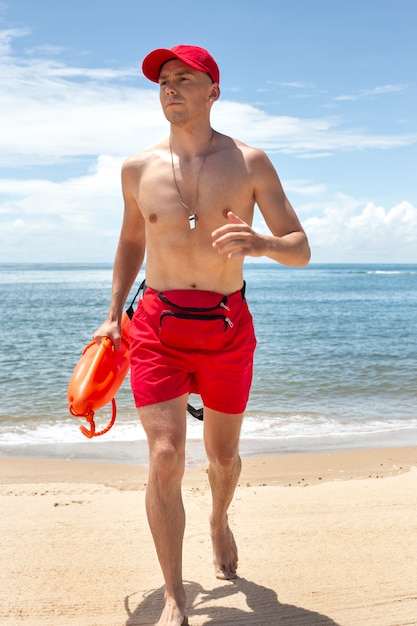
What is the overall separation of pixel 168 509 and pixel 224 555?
914 mm

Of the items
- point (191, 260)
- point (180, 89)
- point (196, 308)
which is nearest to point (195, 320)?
point (196, 308)

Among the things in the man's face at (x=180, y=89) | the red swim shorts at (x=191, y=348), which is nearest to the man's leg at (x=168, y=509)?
the red swim shorts at (x=191, y=348)

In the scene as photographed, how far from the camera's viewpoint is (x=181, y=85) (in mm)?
3439

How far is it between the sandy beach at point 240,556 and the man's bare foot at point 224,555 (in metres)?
0.06

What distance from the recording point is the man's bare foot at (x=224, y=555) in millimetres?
3889

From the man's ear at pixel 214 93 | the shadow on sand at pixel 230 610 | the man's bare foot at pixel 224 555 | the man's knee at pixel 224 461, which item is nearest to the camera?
the shadow on sand at pixel 230 610

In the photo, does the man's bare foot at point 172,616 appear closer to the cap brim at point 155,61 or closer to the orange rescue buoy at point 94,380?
the orange rescue buoy at point 94,380

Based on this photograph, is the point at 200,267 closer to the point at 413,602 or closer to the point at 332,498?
the point at 413,602

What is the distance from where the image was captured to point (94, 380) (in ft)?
12.4

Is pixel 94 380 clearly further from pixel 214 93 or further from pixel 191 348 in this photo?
pixel 214 93

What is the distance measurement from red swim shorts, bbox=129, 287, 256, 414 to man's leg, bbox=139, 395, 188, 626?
199mm

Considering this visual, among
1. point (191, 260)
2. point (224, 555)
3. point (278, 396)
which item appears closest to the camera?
point (191, 260)

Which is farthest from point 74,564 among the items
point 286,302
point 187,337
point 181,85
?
point 286,302

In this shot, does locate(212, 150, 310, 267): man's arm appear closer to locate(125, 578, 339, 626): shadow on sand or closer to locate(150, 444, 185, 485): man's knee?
locate(150, 444, 185, 485): man's knee
